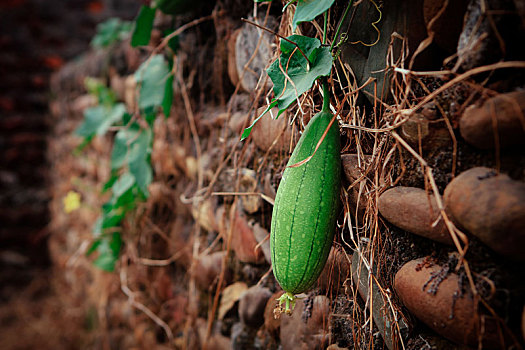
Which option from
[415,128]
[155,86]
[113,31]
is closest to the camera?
[415,128]

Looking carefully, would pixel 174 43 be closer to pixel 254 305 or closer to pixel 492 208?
pixel 254 305

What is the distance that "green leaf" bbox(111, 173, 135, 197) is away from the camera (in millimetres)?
1314

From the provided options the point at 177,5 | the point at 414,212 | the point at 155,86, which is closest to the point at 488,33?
the point at 414,212

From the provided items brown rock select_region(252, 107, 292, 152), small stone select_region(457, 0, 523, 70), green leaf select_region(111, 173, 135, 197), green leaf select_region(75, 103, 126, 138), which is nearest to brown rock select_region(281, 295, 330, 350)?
brown rock select_region(252, 107, 292, 152)

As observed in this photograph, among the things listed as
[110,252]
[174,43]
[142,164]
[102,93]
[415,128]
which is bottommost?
[110,252]

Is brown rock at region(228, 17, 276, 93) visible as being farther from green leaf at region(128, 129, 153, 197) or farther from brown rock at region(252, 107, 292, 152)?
green leaf at region(128, 129, 153, 197)

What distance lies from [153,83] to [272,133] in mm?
572

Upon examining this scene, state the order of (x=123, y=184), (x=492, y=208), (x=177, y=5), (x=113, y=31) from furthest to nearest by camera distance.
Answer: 1. (x=113, y=31)
2. (x=123, y=184)
3. (x=177, y=5)
4. (x=492, y=208)

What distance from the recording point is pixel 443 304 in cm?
44

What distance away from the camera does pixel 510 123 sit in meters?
0.38

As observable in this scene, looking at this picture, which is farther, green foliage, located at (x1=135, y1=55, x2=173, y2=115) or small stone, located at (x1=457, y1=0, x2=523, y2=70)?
green foliage, located at (x1=135, y1=55, x2=173, y2=115)

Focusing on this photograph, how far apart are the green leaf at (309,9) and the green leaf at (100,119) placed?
115 cm

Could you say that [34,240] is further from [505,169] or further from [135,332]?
[505,169]

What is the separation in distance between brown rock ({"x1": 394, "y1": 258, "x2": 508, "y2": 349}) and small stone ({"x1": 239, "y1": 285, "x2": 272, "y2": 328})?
1.19ft
